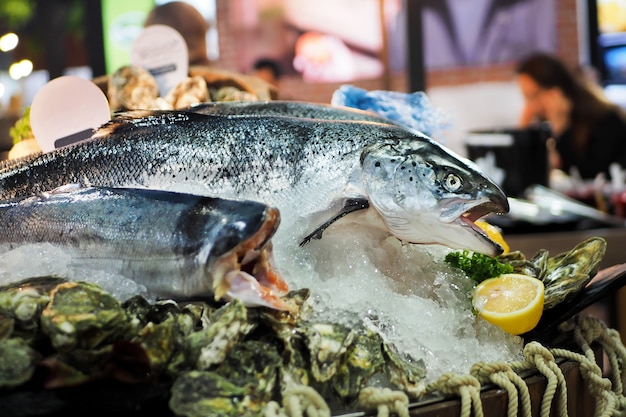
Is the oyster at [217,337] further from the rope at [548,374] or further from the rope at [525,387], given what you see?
the rope at [548,374]

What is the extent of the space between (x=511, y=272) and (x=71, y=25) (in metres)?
7.07

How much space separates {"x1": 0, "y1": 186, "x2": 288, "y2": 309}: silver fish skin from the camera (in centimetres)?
133

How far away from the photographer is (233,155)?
162cm

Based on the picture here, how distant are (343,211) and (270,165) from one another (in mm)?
185

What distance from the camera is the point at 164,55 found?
2666 millimetres

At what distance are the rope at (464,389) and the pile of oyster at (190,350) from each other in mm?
39

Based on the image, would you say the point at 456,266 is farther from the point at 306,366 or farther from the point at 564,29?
the point at 564,29

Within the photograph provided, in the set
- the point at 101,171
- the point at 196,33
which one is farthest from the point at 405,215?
the point at 196,33

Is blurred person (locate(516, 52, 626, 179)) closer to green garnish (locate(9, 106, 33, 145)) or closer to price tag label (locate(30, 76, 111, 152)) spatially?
green garnish (locate(9, 106, 33, 145))

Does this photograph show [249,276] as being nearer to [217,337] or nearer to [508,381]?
[217,337]

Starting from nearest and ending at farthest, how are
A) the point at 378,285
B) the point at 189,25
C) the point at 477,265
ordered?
the point at 378,285
the point at 477,265
the point at 189,25

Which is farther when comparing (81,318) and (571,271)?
(571,271)

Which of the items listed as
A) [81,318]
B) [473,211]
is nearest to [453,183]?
[473,211]

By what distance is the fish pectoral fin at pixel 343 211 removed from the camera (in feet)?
5.14
